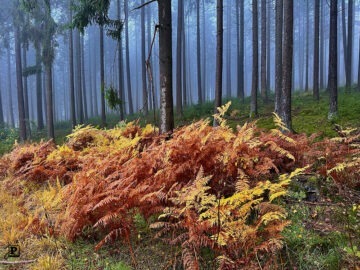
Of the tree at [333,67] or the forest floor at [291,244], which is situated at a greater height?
the tree at [333,67]

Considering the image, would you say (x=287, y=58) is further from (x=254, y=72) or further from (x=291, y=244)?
(x=254, y=72)

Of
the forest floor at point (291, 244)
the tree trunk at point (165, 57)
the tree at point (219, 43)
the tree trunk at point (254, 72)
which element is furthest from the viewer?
the tree trunk at point (254, 72)

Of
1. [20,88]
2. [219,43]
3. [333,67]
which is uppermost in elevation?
[219,43]

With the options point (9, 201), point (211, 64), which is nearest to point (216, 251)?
point (9, 201)

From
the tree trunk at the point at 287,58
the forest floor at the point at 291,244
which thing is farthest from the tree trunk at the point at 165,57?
the forest floor at the point at 291,244

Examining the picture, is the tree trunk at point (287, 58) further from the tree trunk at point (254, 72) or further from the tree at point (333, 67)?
the tree trunk at point (254, 72)

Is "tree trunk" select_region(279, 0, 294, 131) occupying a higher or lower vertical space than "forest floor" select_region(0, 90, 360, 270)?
higher

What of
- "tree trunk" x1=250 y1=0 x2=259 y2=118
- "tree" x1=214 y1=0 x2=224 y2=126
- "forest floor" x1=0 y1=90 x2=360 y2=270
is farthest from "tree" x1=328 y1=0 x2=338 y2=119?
"forest floor" x1=0 y1=90 x2=360 y2=270

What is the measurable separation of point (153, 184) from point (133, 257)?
3.21 feet

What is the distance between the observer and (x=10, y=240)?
3574mm

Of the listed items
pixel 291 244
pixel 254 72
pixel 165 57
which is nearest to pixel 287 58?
pixel 165 57

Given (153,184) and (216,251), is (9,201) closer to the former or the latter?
(153,184)

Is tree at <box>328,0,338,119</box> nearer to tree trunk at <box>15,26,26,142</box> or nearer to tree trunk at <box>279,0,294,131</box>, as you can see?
tree trunk at <box>279,0,294,131</box>

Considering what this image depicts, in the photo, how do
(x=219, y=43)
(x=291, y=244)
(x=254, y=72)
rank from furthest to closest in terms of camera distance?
(x=254, y=72)
(x=219, y=43)
(x=291, y=244)
